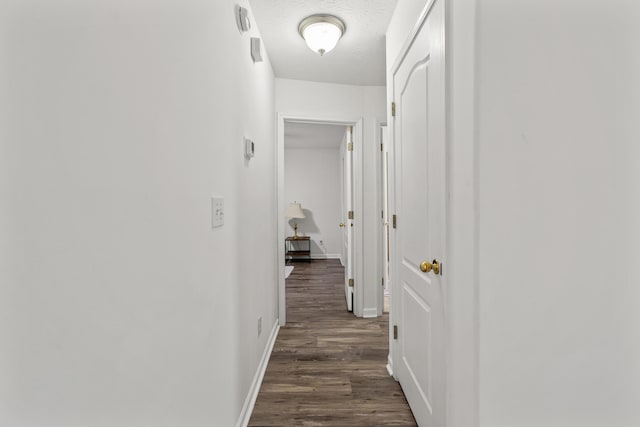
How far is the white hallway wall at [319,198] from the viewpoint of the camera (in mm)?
6598

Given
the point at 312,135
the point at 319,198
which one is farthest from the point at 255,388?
the point at 319,198

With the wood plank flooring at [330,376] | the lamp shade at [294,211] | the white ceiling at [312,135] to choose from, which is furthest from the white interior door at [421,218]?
the lamp shade at [294,211]

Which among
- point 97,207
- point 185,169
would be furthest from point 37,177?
point 185,169

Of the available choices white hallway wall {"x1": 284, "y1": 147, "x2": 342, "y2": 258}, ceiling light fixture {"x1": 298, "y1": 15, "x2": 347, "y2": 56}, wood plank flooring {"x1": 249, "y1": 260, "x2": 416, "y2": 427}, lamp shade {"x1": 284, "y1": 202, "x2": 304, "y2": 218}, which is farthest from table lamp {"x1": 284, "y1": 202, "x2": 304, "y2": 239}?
ceiling light fixture {"x1": 298, "y1": 15, "x2": 347, "y2": 56}

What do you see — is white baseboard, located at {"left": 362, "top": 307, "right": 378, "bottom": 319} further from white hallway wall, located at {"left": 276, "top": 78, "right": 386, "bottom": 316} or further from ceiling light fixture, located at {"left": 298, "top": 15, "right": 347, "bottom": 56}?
ceiling light fixture, located at {"left": 298, "top": 15, "right": 347, "bottom": 56}

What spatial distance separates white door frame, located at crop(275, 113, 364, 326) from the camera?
2.91m

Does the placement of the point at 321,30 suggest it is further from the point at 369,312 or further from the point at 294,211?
the point at 294,211

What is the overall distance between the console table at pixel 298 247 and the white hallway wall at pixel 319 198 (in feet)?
0.58

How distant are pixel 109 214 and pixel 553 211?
1144mm

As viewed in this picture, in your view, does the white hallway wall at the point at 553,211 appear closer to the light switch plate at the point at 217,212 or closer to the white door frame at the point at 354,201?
the light switch plate at the point at 217,212

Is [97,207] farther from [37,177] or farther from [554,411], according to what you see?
[554,411]

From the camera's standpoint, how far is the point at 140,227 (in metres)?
0.71

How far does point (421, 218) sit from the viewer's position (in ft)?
4.88

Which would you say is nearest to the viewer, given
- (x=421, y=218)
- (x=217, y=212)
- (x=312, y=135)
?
(x=217, y=212)
